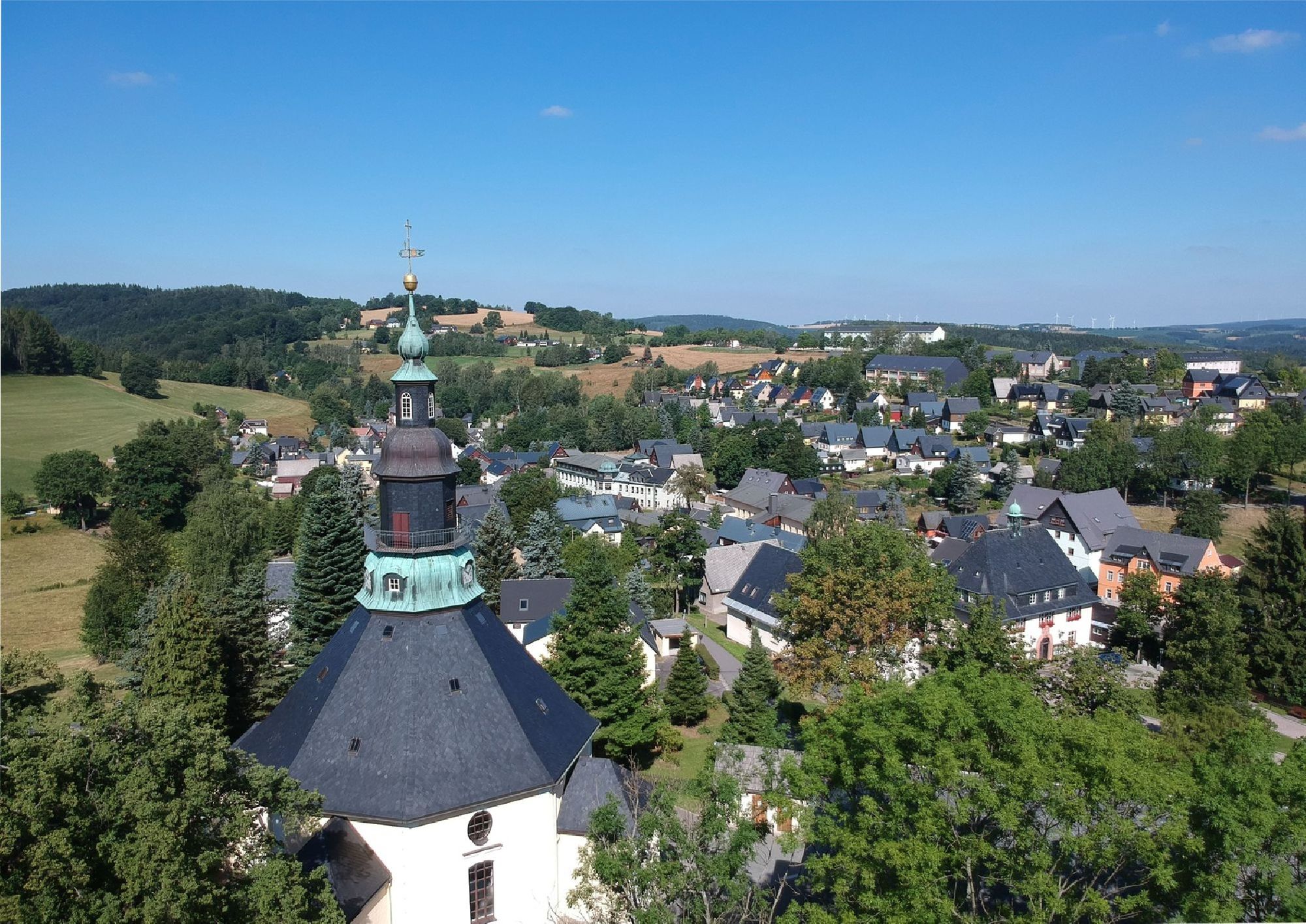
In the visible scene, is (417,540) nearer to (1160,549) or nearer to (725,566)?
(725,566)

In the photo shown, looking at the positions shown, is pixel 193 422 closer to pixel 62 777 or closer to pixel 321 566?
pixel 321 566

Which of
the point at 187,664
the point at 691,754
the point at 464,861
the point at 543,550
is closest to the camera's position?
the point at 464,861

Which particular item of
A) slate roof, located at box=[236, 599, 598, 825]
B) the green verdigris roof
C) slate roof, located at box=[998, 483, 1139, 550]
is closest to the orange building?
slate roof, located at box=[998, 483, 1139, 550]

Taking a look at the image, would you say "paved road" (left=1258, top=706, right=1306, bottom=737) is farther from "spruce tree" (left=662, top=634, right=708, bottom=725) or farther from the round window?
the round window

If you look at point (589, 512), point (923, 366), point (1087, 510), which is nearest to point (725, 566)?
point (589, 512)

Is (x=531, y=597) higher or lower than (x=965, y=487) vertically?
lower

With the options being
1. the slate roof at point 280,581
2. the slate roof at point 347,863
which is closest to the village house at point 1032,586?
the slate roof at point 347,863

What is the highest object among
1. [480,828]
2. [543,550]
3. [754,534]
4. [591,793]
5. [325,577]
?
[325,577]
